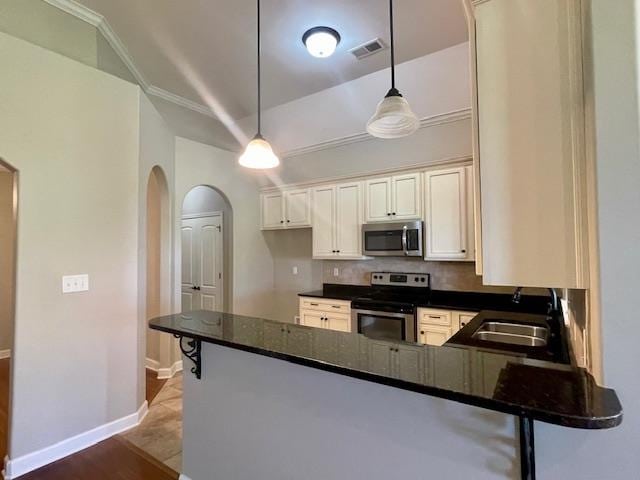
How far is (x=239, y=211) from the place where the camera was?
4.83m

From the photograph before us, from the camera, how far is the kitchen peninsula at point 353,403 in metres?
1.00

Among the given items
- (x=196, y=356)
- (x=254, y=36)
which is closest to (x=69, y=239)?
(x=196, y=356)

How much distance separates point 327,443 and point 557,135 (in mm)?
1441

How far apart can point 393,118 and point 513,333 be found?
1737 mm

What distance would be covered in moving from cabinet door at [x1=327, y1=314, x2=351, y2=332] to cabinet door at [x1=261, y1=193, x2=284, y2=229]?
153 cm

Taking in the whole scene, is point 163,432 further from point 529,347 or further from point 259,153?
point 529,347

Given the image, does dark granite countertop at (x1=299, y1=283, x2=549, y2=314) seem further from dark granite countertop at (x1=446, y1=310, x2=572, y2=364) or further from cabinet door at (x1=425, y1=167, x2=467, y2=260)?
dark granite countertop at (x1=446, y1=310, x2=572, y2=364)

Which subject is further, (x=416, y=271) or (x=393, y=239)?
(x=416, y=271)

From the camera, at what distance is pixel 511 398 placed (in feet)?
3.07

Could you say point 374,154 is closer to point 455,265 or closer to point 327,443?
point 455,265

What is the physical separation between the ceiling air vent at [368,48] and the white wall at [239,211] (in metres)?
2.27

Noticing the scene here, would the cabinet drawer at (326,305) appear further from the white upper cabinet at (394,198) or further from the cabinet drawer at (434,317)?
the white upper cabinet at (394,198)

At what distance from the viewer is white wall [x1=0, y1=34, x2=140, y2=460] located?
2.34 m

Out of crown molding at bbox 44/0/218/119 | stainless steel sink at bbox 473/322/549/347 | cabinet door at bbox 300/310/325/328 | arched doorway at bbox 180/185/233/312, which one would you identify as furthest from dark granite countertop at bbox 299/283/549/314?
crown molding at bbox 44/0/218/119
